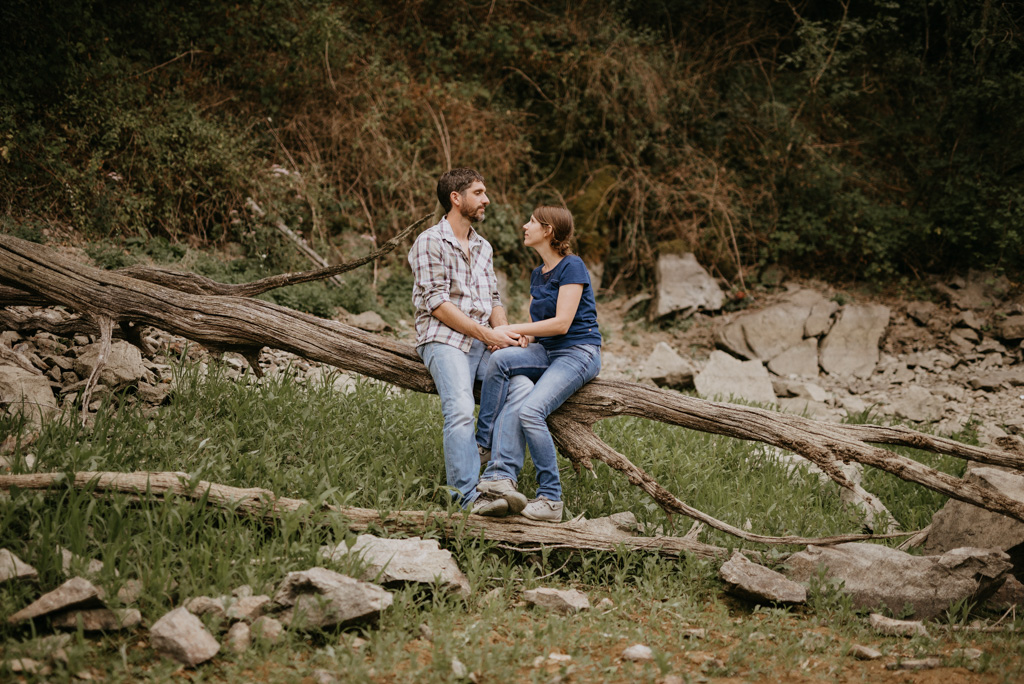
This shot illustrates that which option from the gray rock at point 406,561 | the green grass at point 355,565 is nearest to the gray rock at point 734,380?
the green grass at point 355,565

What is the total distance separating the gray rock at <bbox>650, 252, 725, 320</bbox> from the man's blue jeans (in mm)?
6267

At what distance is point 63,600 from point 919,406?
25.2 feet

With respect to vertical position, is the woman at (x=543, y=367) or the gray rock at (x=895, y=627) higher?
the woman at (x=543, y=367)

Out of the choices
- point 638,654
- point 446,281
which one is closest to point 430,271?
point 446,281

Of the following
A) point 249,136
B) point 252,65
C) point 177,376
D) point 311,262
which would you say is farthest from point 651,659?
point 252,65

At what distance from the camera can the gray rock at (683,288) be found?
987 cm

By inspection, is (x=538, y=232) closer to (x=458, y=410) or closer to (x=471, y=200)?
(x=471, y=200)

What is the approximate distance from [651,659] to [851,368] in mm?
7113

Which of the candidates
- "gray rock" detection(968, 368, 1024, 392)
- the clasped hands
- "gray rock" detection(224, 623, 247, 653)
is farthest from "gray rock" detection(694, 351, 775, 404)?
"gray rock" detection(224, 623, 247, 653)

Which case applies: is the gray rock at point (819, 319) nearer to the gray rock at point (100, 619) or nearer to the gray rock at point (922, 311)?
the gray rock at point (922, 311)

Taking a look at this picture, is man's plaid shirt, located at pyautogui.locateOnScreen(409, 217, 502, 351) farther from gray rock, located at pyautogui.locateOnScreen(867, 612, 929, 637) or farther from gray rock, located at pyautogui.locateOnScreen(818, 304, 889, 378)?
gray rock, located at pyautogui.locateOnScreen(818, 304, 889, 378)

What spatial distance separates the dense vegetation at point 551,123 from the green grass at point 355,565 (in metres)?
4.35

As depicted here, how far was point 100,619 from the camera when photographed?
265 cm

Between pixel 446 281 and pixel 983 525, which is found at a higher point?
pixel 446 281
